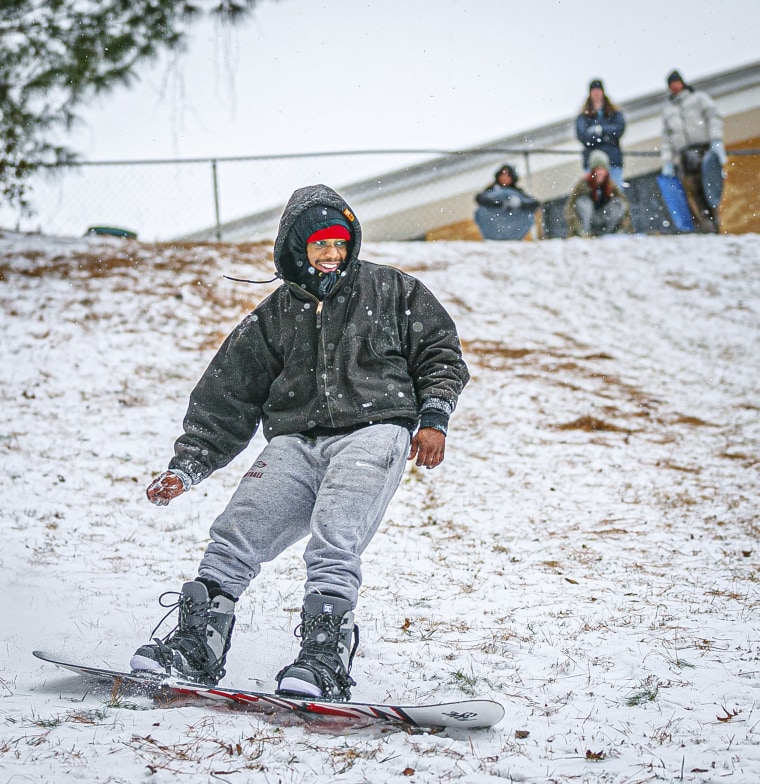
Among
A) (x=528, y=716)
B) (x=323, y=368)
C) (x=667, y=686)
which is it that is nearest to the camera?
(x=528, y=716)

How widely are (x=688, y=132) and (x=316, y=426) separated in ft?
34.5

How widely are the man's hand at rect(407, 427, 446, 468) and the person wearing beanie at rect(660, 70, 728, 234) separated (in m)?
10.2

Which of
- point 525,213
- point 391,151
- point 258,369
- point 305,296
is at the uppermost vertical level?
point 391,151

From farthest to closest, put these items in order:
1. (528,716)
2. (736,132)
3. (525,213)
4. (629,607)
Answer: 1. (736,132)
2. (525,213)
3. (629,607)
4. (528,716)

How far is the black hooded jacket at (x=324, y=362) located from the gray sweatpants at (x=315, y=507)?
102mm

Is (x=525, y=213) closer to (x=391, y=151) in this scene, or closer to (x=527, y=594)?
(x=391, y=151)

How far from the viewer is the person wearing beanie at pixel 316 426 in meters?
2.76

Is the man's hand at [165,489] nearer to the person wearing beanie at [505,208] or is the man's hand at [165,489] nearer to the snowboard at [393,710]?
the snowboard at [393,710]

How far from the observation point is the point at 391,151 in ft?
42.1

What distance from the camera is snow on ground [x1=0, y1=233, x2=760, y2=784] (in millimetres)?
2385

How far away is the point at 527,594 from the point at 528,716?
154 centimetres

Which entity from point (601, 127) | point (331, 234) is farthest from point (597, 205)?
point (331, 234)

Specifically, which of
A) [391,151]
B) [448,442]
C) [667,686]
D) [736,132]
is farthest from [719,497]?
[736,132]

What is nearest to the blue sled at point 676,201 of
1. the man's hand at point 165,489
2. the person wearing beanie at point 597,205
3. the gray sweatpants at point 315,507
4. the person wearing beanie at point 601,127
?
the person wearing beanie at point 597,205
